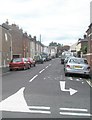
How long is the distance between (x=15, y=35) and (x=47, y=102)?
54441 millimetres

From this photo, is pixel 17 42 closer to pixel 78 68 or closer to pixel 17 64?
pixel 17 64

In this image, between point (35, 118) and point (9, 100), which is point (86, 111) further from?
point (9, 100)

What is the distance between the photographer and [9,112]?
8.02m

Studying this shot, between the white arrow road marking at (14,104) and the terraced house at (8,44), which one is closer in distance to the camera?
the white arrow road marking at (14,104)

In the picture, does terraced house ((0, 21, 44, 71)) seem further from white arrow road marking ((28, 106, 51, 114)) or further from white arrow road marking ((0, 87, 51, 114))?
white arrow road marking ((28, 106, 51, 114))

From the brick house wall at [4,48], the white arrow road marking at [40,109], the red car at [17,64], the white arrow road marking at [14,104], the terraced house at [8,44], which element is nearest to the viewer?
the white arrow road marking at [40,109]

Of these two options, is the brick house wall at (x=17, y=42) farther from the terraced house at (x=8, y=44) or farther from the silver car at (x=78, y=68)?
the silver car at (x=78, y=68)

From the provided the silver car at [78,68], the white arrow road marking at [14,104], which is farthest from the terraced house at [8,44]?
the white arrow road marking at [14,104]

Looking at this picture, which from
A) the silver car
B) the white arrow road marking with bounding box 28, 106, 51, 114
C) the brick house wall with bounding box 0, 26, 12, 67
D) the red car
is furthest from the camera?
the brick house wall with bounding box 0, 26, 12, 67

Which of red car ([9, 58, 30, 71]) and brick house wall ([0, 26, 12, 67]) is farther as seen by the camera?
brick house wall ([0, 26, 12, 67])

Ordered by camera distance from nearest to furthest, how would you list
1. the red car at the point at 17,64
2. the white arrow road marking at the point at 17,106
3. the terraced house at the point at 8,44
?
the white arrow road marking at the point at 17,106 → the red car at the point at 17,64 → the terraced house at the point at 8,44

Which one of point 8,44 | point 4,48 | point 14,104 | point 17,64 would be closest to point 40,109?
point 14,104

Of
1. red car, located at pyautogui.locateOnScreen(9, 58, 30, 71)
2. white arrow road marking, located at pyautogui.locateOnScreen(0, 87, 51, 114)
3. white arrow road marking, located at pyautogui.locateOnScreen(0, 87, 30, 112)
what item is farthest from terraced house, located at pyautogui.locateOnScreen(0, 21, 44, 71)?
white arrow road marking, located at pyautogui.locateOnScreen(0, 87, 51, 114)

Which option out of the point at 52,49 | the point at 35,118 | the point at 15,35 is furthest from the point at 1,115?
the point at 52,49
